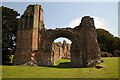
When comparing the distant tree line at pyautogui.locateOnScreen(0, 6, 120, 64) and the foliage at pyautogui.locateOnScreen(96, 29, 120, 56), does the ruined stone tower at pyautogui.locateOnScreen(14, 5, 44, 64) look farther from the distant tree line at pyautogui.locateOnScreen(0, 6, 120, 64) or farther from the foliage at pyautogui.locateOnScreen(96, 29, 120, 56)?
the foliage at pyautogui.locateOnScreen(96, 29, 120, 56)

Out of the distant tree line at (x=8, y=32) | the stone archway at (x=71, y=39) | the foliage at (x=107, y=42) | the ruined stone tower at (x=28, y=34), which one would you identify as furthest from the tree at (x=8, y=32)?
the foliage at (x=107, y=42)

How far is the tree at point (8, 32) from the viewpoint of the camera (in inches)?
1439

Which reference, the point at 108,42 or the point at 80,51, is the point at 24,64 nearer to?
the point at 80,51

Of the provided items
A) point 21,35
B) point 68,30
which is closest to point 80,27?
point 68,30

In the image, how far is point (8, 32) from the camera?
1465 inches

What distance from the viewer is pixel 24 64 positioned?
102 feet

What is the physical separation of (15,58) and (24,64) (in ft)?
6.37

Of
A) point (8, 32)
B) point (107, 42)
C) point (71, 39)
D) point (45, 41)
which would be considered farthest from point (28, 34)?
point (107, 42)

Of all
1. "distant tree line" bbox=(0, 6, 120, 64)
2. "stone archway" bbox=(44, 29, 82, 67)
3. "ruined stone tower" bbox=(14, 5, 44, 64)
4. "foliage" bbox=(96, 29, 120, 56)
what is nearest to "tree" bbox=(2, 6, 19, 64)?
"distant tree line" bbox=(0, 6, 120, 64)

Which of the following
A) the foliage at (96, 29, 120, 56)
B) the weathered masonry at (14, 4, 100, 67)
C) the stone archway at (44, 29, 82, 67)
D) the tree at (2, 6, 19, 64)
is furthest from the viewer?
the foliage at (96, 29, 120, 56)

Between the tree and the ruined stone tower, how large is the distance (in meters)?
4.62

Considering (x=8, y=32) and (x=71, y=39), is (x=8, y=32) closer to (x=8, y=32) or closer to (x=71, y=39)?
(x=8, y=32)

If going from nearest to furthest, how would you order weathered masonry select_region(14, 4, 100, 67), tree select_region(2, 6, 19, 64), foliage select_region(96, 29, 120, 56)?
weathered masonry select_region(14, 4, 100, 67), tree select_region(2, 6, 19, 64), foliage select_region(96, 29, 120, 56)

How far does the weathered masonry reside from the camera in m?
31.0
